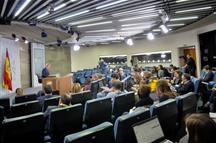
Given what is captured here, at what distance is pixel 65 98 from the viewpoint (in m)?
3.97

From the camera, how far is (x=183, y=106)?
3250mm

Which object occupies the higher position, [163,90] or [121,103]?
[163,90]

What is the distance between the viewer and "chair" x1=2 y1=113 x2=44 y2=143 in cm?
261

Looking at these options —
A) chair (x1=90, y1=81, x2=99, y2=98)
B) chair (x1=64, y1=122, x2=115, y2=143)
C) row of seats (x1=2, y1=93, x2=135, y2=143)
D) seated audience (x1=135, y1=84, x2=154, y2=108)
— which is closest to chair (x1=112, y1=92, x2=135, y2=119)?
row of seats (x1=2, y1=93, x2=135, y2=143)

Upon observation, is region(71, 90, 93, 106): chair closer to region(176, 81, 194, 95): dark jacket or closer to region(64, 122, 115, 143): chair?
region(176, 81, 194, 95): dark jacket

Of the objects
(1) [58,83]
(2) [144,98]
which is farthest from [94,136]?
(1) [58,83]

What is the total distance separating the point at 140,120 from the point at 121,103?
1775 millimetres

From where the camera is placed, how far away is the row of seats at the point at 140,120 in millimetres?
1789

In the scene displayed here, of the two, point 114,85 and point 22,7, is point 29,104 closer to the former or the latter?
point 114,85

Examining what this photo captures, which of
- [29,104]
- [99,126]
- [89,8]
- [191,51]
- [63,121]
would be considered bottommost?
[63,121]

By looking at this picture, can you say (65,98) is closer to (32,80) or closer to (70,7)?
(70,7)

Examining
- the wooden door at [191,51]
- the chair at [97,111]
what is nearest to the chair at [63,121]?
the chair at [97,111]

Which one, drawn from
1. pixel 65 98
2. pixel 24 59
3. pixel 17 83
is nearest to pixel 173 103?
pixel 65 98

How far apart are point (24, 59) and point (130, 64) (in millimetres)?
7729
